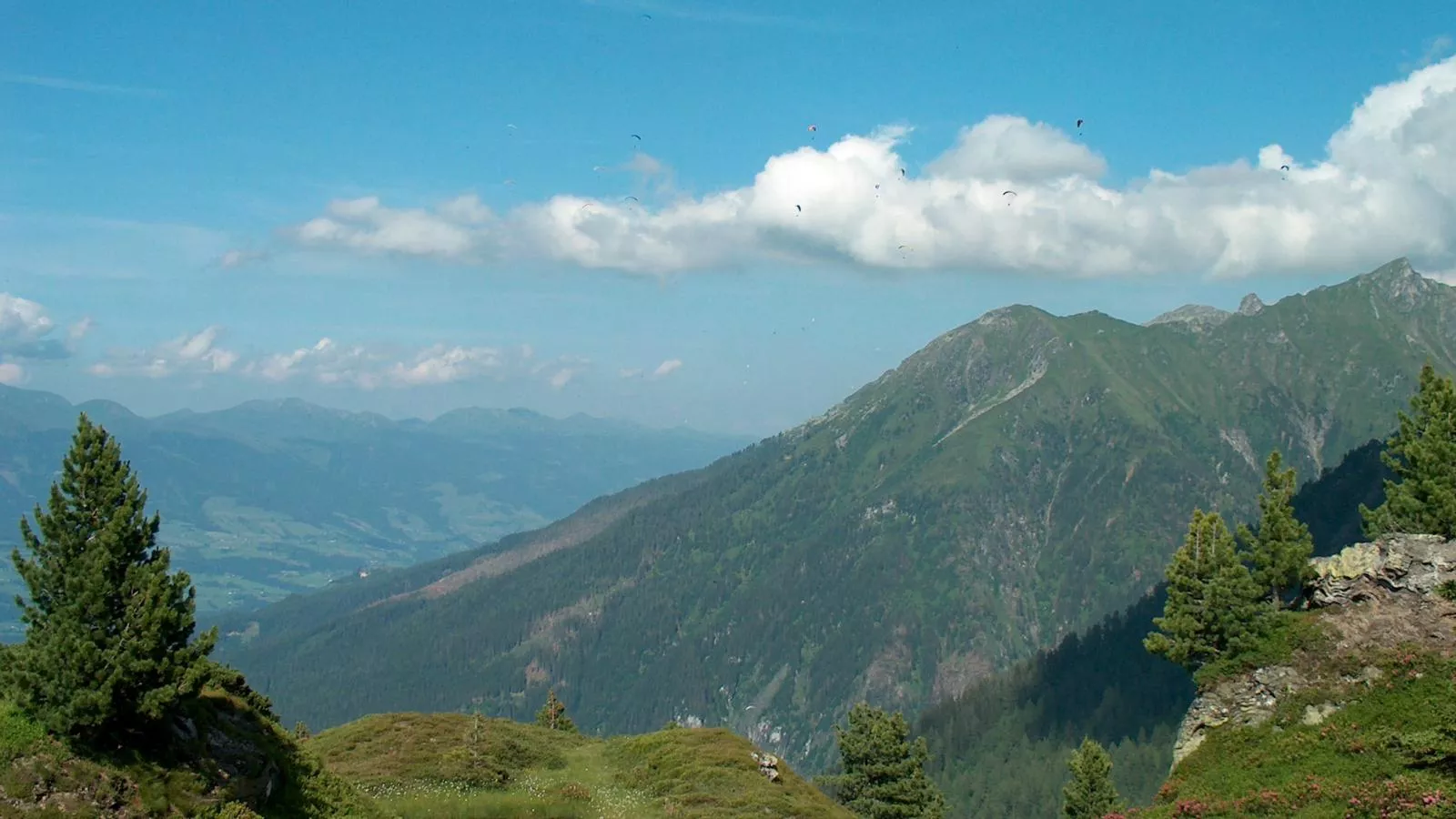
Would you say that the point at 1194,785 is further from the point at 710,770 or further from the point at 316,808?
the point at 316,808

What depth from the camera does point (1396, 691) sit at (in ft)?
143

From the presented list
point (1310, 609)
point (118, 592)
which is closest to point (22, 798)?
point (118, 592)

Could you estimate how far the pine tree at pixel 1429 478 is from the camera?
65.3m

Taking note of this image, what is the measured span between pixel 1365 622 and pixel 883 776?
151 feet

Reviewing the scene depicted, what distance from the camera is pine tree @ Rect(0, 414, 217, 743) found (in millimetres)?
32469

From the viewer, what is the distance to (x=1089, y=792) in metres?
87.4

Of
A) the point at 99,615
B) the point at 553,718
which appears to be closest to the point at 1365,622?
the point at 99,615

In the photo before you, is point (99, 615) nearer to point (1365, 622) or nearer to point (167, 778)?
point (167, 778)

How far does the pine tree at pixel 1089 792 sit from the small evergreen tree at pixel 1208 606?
35755 mm

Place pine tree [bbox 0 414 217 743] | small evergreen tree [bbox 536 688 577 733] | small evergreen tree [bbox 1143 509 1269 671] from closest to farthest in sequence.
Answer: pine tree [bbox 0 414 217 743], small evergreen tree [bbox 1143 509 1269 671], small evergreen tree [bbox 536 688 577 733]

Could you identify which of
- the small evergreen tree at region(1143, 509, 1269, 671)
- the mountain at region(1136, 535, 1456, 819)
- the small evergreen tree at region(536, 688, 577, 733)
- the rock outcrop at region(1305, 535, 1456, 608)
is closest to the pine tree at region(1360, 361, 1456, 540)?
the rock outcrop at region(1305, 535, 1456, 608)

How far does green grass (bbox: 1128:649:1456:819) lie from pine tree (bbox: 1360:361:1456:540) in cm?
2481

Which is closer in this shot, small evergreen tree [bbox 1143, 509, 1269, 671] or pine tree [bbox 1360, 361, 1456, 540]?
small evergreen tree [bbox 1143, 509, 1269, 671]

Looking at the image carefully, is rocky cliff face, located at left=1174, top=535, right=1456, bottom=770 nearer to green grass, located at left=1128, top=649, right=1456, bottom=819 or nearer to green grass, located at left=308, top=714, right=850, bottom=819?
green grass, located at left=1128, top=649, right=1456, bottom=819
